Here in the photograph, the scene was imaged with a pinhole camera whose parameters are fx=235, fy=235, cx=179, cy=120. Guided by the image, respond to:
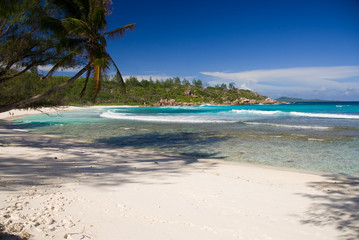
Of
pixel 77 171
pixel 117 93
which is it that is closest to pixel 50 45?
pixel 77 171

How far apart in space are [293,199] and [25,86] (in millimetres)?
11389

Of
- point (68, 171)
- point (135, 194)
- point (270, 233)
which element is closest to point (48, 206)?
point (135, 194)

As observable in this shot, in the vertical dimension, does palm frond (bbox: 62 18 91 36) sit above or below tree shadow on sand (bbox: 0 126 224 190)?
above

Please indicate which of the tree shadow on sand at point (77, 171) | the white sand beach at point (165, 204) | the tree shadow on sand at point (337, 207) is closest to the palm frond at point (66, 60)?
the tree shadow on sand at point (77, 171)

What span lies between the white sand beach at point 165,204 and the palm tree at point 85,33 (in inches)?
166

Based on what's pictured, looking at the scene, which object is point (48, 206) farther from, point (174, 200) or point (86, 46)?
point (86, 46)

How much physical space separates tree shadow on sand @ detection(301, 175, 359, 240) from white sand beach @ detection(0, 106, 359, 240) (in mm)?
15

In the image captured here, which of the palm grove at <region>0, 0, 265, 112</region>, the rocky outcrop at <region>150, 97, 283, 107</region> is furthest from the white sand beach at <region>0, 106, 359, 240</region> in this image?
the rocky outcrop at <region>150, 97, 283, 107</region>

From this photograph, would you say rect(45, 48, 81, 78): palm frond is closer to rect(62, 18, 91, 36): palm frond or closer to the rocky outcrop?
rect(62, 18, 91, 36): palm frond

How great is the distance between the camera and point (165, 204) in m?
4.38

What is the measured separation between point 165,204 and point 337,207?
3.46m

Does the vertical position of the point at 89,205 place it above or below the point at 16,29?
below

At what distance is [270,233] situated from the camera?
354cm

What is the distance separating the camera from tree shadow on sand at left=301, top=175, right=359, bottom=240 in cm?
390
